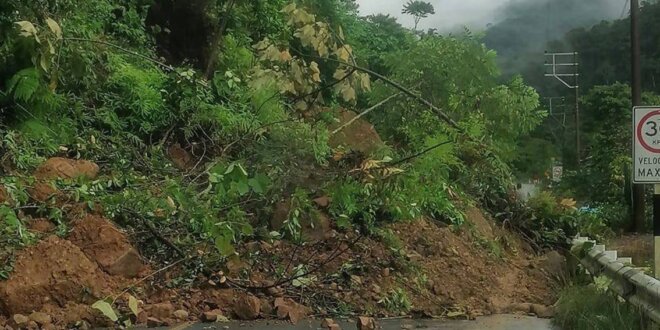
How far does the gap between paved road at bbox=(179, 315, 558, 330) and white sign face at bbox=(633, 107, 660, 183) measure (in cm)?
172

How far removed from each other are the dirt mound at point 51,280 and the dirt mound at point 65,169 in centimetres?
178

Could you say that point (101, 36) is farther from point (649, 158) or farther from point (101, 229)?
point (649, 158)

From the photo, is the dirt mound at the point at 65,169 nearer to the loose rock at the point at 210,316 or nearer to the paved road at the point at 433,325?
the loose rock at the point at 210,316

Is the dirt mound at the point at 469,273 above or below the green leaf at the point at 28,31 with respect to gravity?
below

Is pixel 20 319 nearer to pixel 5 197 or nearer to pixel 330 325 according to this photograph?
pixel 5 197

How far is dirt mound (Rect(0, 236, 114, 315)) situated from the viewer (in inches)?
287

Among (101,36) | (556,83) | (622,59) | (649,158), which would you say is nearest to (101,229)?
(649,158)

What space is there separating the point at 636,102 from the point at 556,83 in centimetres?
555

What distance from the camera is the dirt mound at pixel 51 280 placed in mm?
7285

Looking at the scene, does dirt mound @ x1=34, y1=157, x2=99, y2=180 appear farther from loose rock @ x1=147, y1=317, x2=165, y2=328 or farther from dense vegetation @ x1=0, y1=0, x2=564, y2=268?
loose rock @ x1=147, y1=317, x2=165, y2=328

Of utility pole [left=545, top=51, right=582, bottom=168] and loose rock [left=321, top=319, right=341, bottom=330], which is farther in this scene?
utility pole [left=545, top=51, right=582, bottom=168]

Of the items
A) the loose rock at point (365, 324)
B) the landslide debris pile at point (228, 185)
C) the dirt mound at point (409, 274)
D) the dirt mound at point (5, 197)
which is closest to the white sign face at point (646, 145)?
the landslide debris pile at point (228, 185)

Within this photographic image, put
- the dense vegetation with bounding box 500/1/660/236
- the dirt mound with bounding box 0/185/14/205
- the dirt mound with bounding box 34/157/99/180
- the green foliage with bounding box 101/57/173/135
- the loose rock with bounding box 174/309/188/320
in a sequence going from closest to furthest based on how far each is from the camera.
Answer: the loose rock with bounding box 174/309/188/320 < the dirt mound with bounding box 0/185/14/205 < the dirt mound with bounding box 34/157/99/180 < the green foliage with bounding box 101/57/173/135 < the dense vegetation with bounding box 500/1/660/236

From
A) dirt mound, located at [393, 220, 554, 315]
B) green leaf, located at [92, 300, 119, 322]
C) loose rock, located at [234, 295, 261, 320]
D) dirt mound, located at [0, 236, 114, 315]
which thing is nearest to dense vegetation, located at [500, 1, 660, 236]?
dirt mound, located at [393, 220, 554, 315]
